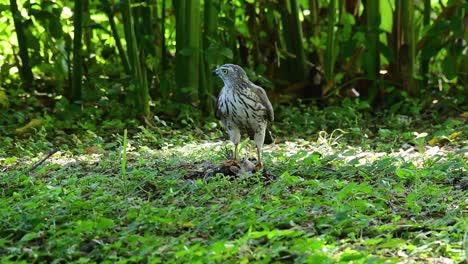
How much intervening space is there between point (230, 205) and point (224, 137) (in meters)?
3.42

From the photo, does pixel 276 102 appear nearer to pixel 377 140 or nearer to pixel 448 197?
pixel 377 140

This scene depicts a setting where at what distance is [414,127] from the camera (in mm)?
9312

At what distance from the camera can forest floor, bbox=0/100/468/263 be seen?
14.8ft

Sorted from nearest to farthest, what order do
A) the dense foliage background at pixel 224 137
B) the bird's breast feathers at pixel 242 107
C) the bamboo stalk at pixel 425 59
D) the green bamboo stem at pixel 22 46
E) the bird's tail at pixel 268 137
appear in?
the dense foliage background at pixel 224 137 → the bird's breast feathers at pixel 242 107 → the bird's tail at pixel 268 137 → the green bamboo stem at pixel 22 46 → the bamboo stalk at pixel 425 59

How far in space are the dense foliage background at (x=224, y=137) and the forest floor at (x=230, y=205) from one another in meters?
0.01

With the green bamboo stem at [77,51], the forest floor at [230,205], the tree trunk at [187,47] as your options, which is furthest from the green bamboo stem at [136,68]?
the forest floor at [230,205]

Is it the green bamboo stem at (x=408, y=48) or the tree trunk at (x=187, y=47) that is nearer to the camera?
the tree trunk at (x=187, y=47)

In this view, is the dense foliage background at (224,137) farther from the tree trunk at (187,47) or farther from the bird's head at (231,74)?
the bird's head at (231,74)

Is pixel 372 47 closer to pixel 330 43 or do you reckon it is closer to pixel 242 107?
pixel 330 43

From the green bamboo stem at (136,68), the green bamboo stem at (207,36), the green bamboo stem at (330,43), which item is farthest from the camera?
the green bamboo stem at (330,43)

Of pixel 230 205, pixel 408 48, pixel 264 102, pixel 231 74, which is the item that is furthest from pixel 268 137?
pixel 408 48

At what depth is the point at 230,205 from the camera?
17.3 feet

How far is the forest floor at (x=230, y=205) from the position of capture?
14.8 feet

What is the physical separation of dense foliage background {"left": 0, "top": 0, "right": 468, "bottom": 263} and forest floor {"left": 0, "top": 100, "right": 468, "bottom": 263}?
0.01 meters
